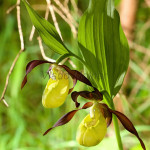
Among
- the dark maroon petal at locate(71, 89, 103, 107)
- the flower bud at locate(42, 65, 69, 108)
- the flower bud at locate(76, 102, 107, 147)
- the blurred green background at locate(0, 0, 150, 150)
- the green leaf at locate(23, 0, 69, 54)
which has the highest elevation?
the green leaf at locate(23, 0, 69, 54)

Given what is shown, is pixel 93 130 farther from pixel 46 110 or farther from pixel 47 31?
pixel 46 110

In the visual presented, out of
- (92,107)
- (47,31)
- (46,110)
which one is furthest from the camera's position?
(46,110)

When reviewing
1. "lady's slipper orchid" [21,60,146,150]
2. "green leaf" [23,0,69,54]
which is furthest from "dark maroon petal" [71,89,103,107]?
"green leaf" [23,0,69,54]

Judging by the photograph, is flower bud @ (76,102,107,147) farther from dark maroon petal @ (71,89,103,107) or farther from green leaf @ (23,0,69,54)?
green leaf @ (23,0,69,54)

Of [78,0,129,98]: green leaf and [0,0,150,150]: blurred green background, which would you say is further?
[0,0,150,150]: blurred green background

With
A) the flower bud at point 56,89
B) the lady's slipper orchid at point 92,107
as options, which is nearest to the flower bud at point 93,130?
the lady's slipper orchid at point 92,107

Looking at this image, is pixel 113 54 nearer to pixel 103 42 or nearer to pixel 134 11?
pixel 103 42

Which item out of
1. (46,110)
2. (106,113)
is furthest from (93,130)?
(46,110)
